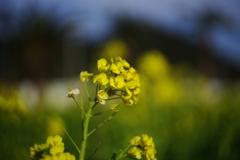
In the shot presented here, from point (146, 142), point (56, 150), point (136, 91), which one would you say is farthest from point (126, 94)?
point (56, 150)

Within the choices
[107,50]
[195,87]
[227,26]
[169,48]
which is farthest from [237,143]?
[169,48]

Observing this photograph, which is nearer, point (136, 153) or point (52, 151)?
point (52, 151)

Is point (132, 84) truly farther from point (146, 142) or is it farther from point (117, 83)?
point (146, 142)

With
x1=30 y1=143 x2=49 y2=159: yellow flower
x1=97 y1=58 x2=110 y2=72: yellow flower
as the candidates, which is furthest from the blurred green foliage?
x1=97 y1=58 x2=110 y2=72: yellow flower

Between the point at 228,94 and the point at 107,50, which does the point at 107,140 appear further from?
the point at 107,50

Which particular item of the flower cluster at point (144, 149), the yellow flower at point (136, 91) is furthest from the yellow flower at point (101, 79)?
the flower cluster at point (144, 149)
